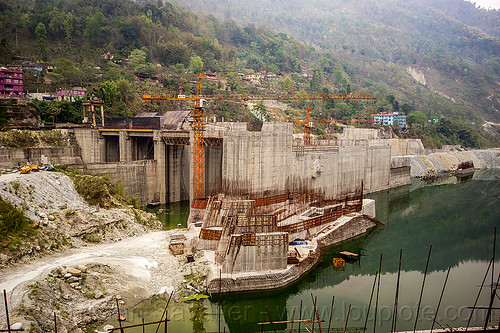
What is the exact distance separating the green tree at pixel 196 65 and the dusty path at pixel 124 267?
78.1 metres

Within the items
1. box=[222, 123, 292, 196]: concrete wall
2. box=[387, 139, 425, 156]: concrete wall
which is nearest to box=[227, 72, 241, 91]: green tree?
box=[387, 139, 425, 156]: concrete wall

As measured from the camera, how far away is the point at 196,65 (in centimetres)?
10219

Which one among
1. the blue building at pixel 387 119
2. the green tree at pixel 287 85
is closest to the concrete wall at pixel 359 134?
the blue building at pixel 387 119

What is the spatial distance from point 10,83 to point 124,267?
149 ft

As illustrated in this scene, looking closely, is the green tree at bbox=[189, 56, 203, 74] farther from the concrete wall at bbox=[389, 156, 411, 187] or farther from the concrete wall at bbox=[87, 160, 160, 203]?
the concrete wall at bbox=[87, 160, 160, 203]

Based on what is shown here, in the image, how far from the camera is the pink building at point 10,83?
55.2 meters

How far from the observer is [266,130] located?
3741 centimetres

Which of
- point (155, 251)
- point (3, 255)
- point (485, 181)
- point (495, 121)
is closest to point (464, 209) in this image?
point (485, 181)

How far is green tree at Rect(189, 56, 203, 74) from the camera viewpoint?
10138 cm

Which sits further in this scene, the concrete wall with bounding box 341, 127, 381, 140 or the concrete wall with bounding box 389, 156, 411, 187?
the concrete wall with bounding box 341, 127, 381, 140

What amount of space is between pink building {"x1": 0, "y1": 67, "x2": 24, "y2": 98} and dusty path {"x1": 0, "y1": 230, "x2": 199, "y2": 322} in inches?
1547

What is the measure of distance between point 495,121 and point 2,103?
187 metres

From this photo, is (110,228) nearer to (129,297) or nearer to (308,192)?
(129,297)

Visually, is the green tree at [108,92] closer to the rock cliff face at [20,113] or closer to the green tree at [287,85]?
the rock cliff face at [20,113]
